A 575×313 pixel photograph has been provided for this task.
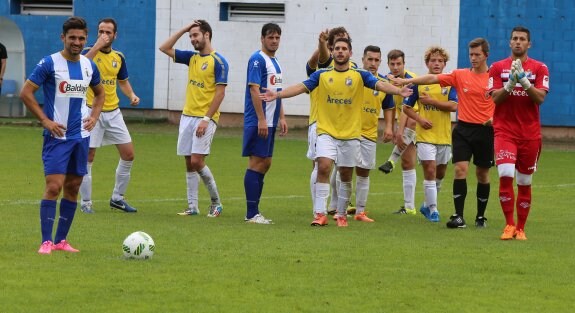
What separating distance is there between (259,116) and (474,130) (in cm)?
248

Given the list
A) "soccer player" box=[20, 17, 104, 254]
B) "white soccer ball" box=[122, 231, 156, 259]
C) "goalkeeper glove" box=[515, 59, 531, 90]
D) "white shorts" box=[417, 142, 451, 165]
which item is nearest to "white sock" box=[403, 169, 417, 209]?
"white shorts" box=[417, 142, 451, 165]

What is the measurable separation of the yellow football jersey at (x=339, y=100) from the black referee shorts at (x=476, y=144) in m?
1.21

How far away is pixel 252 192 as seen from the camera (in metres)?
13.9

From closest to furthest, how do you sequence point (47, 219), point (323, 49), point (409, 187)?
point (47, 219), point (323, 49), point (409, 187)

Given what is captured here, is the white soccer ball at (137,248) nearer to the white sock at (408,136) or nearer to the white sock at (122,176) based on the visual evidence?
the white sock at (122,176)

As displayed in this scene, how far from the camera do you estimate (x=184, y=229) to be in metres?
12.9

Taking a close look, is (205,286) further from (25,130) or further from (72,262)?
(25,130)

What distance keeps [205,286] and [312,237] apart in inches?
133

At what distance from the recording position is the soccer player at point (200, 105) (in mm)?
14523

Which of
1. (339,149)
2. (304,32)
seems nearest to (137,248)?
(339,149)

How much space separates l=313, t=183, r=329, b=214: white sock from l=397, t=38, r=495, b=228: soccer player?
4.75 feet

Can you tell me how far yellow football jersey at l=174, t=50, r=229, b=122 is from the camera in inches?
576

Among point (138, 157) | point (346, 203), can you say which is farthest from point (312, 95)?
point (138, 157)

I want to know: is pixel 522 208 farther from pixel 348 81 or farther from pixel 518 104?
pixel 348 81
